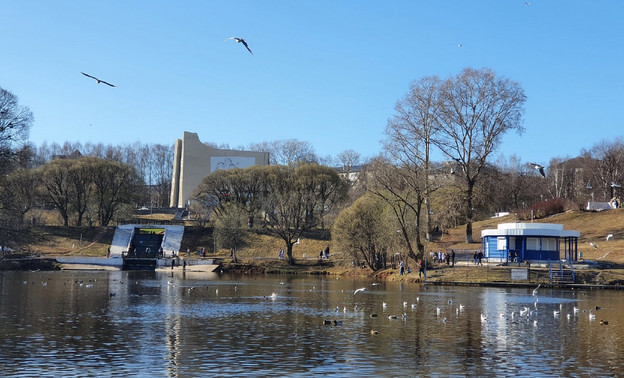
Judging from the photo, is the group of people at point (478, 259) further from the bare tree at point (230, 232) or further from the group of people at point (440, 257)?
the bare tree at point (230, 232)

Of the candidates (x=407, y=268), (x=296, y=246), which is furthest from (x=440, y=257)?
(x=296, y=246)

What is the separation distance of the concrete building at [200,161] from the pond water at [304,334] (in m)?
90.6

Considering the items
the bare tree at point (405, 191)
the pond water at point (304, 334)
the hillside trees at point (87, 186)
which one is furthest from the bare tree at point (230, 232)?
the pond water at point (304, 334)

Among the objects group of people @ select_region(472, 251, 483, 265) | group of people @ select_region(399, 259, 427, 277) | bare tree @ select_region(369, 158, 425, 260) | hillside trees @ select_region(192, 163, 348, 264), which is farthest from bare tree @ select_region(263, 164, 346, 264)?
group of people @ select_region(472, 251, 483, 265)

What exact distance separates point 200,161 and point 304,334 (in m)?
115

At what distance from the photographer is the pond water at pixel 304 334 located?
73.8 ft

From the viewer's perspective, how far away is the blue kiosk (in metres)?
65.9

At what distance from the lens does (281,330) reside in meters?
31.1

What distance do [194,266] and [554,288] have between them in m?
45.6

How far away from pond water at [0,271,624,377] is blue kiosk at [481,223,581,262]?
1545 centimetres

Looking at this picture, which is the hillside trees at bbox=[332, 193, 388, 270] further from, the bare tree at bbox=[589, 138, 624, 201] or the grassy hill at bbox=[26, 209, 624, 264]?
the bare tree at bbox=[589, 138, 624, 201]

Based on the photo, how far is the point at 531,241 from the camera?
219ft

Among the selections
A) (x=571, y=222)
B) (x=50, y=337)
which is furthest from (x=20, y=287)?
(x=571, y=222)

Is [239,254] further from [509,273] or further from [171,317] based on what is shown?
[171,317]
